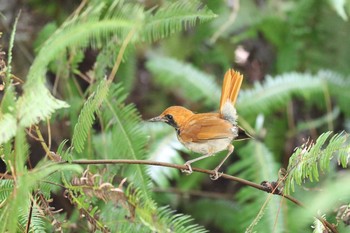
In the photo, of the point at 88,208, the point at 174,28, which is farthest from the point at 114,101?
the point at 88,208

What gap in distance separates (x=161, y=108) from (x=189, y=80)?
0.76 meters

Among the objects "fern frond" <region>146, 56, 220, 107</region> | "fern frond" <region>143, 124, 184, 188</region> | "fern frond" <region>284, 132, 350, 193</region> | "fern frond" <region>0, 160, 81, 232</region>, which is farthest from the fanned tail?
"fern frond" <region>146, 56, 220, 107</region>

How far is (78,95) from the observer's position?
2.68m

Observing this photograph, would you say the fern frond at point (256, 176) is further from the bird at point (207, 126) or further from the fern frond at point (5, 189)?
the fern frond at point (5, 189)

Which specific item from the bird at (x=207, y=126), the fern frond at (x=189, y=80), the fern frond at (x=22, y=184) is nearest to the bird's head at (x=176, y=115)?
the bird at (x=207, y=126)

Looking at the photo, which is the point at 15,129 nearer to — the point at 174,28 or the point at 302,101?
the point at 174,28

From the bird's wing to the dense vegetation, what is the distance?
0.14 m

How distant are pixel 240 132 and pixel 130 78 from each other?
133 centimetres

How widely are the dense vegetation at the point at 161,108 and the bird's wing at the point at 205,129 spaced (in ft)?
0.46

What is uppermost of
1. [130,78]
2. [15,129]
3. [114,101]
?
[15,129]

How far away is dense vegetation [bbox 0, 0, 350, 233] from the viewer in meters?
1.47

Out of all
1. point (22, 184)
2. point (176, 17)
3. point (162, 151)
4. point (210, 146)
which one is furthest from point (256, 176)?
point (22, 184)

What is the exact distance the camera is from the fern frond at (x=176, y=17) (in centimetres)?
175

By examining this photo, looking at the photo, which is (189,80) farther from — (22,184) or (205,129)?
(22,184)
